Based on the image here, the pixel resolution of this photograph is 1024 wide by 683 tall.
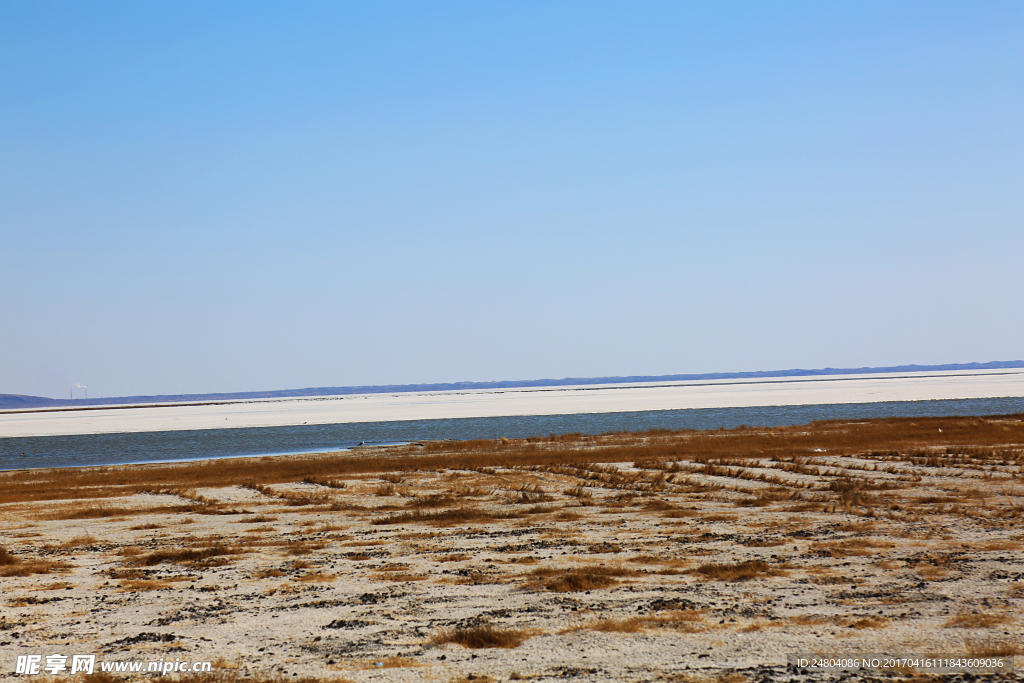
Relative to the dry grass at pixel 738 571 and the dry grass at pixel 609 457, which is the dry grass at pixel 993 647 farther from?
the dry grass at pixel 609 457

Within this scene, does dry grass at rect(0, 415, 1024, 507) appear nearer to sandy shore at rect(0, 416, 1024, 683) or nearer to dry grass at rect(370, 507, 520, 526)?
sandy shore at rect(0, 416, 1024, 683)

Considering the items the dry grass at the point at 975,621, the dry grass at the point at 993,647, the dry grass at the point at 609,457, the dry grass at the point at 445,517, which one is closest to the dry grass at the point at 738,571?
the dry grass at the point at 975,621

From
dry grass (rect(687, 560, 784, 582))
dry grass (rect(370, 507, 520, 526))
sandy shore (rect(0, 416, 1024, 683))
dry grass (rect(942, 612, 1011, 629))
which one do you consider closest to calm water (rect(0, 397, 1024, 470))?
sandy shore (rect(0, 416, 1024, 683))

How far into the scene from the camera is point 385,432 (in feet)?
262

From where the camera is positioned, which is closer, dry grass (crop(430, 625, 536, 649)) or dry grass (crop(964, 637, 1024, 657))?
dry grass (crop(964, 637, 1024, 657))

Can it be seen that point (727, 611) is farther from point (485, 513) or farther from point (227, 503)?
point (227, 503)

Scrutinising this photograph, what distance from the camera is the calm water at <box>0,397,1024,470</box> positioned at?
2440 inches

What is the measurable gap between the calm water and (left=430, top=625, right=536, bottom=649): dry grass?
49979 millimetres

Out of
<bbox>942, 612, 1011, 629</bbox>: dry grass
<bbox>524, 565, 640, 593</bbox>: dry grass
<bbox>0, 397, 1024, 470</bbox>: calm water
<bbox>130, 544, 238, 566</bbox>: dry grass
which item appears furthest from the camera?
<bbox>0, 397, 1024, 470</bbox>: calm water

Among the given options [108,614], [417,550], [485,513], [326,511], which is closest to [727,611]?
[417,550]

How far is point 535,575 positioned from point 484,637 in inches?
154

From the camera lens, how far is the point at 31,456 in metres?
63.9

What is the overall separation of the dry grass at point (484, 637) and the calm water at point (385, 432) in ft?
164

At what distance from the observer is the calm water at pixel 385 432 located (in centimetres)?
6197
